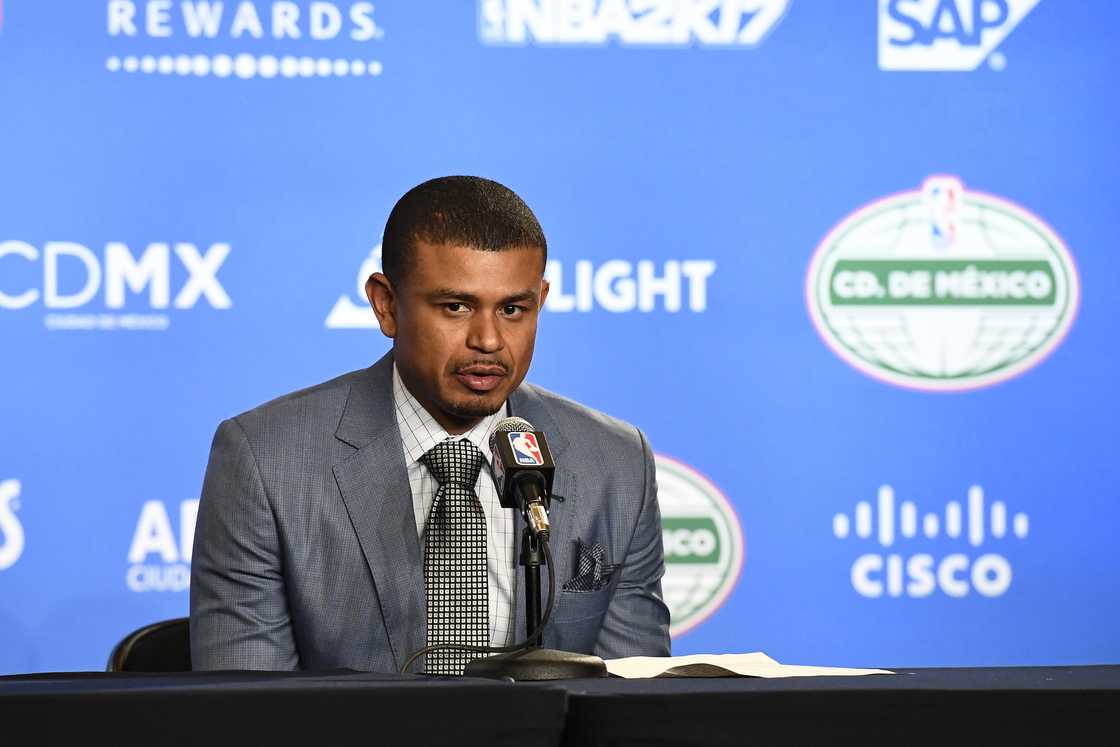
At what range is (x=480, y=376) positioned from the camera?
229 centimetres

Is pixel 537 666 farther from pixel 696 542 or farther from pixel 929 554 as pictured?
pixel 929 554

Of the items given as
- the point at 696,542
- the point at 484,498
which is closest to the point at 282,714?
the point at 484,498

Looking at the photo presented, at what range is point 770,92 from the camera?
3531mm

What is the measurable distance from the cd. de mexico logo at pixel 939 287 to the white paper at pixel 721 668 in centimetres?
191

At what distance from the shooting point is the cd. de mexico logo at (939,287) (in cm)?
353

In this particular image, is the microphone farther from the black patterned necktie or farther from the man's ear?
the man's ear

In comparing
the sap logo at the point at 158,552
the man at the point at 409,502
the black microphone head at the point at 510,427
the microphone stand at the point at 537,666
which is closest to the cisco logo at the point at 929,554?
the man at the point at 409,502

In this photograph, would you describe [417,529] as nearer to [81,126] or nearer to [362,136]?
[362,136]

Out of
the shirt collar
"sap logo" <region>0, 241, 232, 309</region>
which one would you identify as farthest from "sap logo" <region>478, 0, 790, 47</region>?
the shirt collar

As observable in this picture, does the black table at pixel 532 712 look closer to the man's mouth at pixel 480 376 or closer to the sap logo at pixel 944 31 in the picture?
the man's mouth at pixel 480 376

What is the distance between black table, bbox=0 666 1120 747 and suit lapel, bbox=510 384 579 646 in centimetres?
98

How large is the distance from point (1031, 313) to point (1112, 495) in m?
0.53

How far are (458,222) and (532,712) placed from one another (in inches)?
49.3

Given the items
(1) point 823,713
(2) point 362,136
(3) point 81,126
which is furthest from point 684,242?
(1) point 823,713
